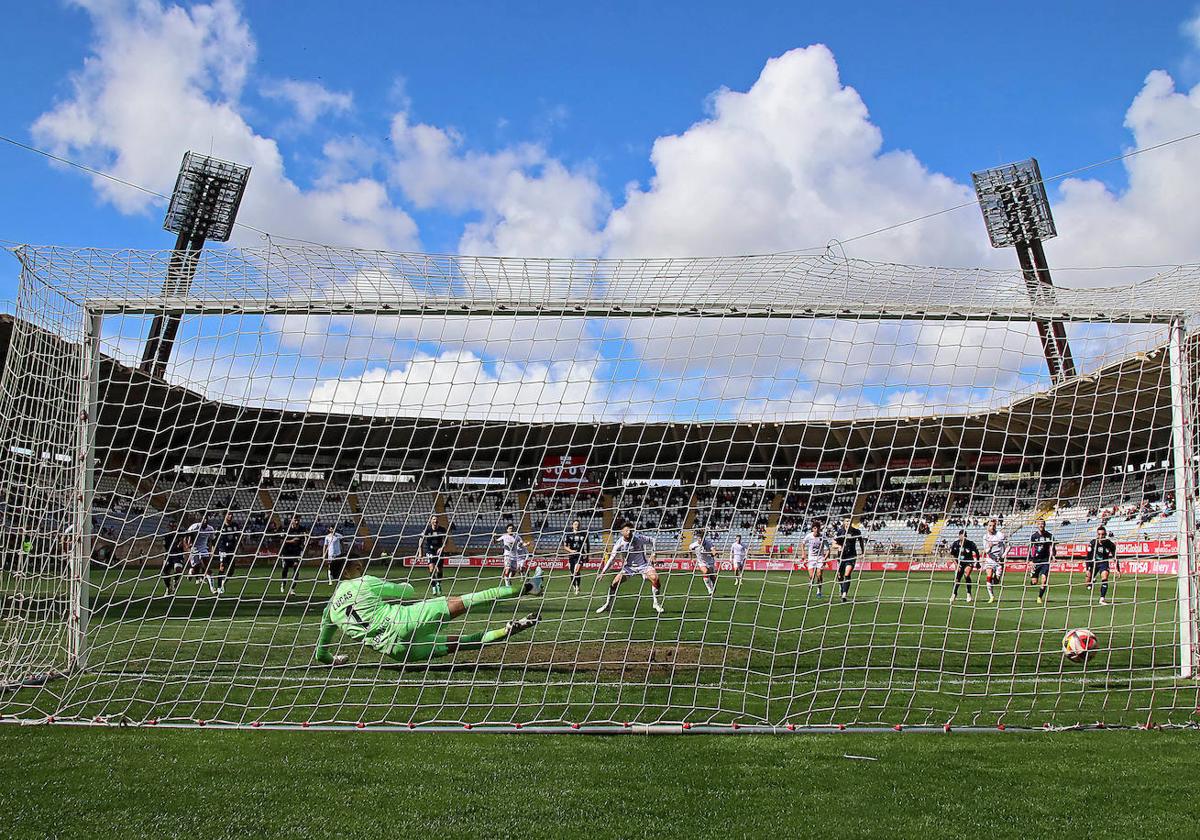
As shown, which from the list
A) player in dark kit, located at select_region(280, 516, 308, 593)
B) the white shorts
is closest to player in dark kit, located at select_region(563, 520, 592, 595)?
the white shorts

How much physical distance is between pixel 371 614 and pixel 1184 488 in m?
6.52

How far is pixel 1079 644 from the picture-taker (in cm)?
711

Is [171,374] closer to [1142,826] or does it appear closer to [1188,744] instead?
[1142,826]

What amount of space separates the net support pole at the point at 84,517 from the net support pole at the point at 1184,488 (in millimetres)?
8574

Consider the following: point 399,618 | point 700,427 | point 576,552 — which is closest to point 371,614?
point 399,618

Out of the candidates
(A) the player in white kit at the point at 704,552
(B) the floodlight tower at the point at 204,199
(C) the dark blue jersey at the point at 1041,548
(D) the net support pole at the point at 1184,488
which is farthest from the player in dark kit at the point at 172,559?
(B) the floodlight tower at the point at 204,199

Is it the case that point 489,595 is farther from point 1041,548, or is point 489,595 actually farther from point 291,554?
point 1041,548

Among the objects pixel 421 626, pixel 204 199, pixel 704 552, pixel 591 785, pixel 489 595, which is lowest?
pixel 591 785

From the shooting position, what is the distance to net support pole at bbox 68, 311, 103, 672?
678cm

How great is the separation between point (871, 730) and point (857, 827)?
5.68ft

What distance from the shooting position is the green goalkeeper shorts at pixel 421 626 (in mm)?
6797

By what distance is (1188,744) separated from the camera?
511cm

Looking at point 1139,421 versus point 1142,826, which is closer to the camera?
point 1142,826

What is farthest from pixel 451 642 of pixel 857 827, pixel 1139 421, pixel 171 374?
pixel 1139 421
